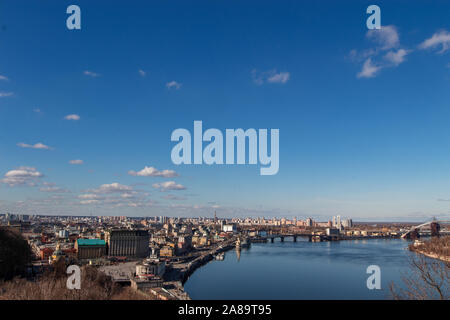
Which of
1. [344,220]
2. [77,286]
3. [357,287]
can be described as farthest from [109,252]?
[344,220]

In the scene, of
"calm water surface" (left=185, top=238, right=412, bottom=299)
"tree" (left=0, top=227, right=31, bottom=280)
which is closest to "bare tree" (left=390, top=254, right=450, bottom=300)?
"calm water surface" (left=185, top=238, right=412, bottom=299)

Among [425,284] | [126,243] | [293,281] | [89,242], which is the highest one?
[425,284]

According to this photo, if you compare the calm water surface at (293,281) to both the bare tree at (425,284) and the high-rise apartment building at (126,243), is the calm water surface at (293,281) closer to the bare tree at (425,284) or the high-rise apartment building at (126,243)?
the bare tree at (425,284)

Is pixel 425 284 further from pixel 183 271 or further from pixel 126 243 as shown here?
pixel 126 243

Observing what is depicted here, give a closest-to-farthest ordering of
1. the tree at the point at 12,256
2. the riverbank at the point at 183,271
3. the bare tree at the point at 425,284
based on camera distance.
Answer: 1. the bare tree at the point at 425,284
2. the tree at the point at 12,256
3. the riverbank at the point at 183,271

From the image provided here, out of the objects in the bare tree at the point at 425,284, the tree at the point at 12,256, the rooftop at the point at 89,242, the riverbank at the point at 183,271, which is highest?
the bare tree at the point at 425,284

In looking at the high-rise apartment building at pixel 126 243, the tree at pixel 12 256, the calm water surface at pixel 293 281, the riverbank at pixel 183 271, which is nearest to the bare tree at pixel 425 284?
the calm water surface at pixel 293 281

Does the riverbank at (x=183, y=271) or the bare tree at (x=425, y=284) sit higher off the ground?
the bare tree at (x=425, y=284)

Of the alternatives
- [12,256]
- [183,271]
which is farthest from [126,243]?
[12,256]

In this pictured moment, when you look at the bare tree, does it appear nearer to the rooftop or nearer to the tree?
the tree

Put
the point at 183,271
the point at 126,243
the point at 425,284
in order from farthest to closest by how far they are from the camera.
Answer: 1. the point at 126,243
2. the point at 183,271
3. the point at 425,284
